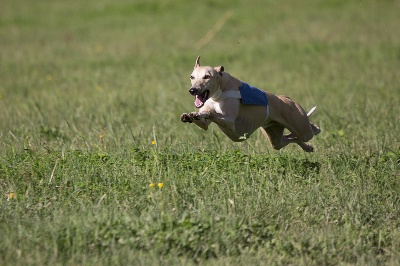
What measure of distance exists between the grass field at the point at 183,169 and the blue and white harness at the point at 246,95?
53 centimetres

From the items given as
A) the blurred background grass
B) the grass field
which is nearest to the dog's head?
the grass field

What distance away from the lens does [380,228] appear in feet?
19.6

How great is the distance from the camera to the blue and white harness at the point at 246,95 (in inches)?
275

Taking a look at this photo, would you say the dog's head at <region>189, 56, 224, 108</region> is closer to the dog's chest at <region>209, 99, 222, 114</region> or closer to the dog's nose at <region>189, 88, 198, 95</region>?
the dog's nose at <region>189, 88, 198, 95</region>

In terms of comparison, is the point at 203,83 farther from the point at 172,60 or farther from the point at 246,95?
the point at 172,60

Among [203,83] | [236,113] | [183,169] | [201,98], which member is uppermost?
[203,83]

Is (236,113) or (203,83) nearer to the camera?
(203,83)

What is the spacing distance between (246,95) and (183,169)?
994mm

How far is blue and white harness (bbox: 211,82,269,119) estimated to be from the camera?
6.97 metres

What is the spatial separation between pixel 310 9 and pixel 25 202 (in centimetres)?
1832

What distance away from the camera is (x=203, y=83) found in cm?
670

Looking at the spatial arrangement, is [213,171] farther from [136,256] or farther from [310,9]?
[310,9]

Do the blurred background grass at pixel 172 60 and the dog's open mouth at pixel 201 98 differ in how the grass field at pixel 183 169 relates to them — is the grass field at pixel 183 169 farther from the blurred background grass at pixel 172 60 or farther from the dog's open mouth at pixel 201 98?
the dog's open mouth at pixel 201 98

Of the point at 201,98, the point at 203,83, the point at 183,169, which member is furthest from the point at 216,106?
the point at 183,169
